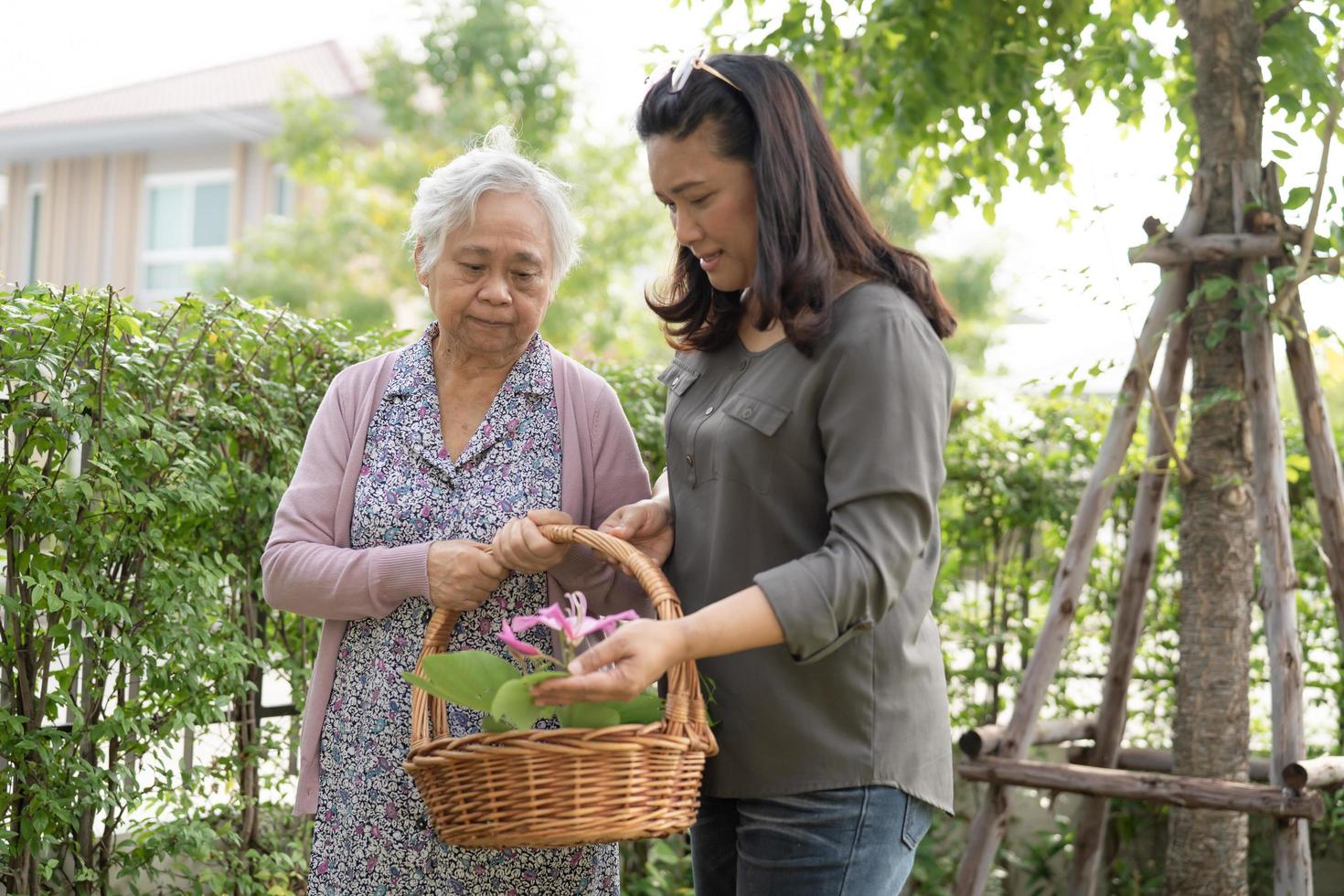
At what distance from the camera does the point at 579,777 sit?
1.47 meters

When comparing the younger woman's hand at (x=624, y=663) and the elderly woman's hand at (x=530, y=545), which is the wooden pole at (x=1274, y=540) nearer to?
the elderly woman's hand at (x=530, y=545)

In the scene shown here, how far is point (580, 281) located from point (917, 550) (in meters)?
11.5

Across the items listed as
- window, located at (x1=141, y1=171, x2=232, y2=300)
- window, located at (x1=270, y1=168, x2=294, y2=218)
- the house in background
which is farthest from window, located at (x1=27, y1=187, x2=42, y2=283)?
window, located at (x1=270, y1=168, x2=294, y2=218)

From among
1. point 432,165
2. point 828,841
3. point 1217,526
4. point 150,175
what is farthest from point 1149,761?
point 150,175

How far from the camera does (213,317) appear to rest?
280 centimetres

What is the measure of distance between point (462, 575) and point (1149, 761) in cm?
301

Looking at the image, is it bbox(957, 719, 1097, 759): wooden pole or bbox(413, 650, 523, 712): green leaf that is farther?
bbox(957, 719, 1097, 759): wooden pole

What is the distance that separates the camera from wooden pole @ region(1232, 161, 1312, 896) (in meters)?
3.28

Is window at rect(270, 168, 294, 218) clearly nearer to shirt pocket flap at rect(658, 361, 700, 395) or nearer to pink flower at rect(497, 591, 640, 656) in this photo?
shirt pocket flap at rect(658, 361, 700, 395)

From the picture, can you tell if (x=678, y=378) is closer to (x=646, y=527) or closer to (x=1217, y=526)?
(x=646, y=527)

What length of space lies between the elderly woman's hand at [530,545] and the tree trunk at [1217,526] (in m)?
2.26

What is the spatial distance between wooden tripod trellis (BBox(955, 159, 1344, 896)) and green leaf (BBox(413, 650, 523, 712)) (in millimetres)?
2099

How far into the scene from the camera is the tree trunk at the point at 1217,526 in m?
3.50

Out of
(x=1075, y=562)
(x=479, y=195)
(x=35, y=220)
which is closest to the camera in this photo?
(x=479, y=195)
